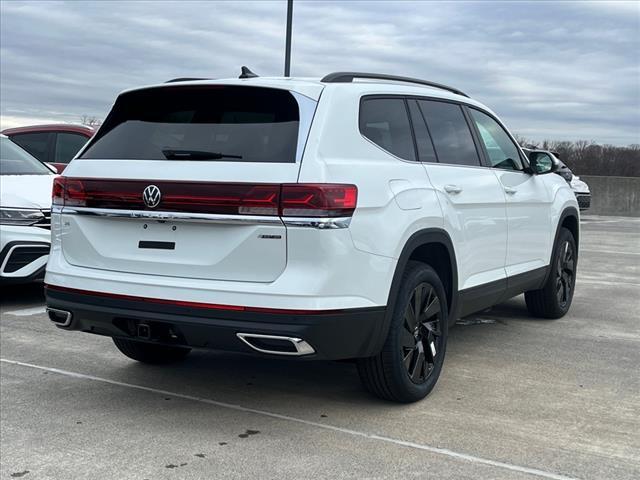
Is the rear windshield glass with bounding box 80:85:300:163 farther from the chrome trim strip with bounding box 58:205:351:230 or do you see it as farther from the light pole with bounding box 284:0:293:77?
the light pole with bounding box 284:0:293:77

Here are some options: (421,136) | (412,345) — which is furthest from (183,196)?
(421,136)

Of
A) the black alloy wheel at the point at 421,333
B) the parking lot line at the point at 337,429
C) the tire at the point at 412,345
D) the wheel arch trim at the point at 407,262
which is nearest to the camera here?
the parking lot line at the point at 337,429

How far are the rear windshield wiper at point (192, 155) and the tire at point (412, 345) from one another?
1.18 m

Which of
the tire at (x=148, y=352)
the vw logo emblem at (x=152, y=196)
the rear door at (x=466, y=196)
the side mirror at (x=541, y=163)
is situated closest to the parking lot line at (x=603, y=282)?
the side mirror at (x=541, y=163)

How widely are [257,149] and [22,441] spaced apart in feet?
6.01

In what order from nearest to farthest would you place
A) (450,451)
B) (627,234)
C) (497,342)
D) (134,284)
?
1. (450,451)
2. (134,284)
3. (497,342)
4. (627,234)

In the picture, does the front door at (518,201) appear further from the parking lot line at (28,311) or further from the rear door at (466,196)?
the parking lot line at (28,311)

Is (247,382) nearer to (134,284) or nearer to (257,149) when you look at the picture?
(134,284)

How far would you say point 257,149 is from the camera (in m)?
4.04

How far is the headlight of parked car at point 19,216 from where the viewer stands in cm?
751

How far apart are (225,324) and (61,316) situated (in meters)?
1.10

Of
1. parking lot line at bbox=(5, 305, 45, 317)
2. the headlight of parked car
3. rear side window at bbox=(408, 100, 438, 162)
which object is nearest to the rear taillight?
rear side window at bbox=(408, 100, 438, 162)

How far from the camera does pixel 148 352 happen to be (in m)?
5.43

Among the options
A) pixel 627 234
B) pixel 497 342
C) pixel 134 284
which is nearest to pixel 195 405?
pixel 134 284
